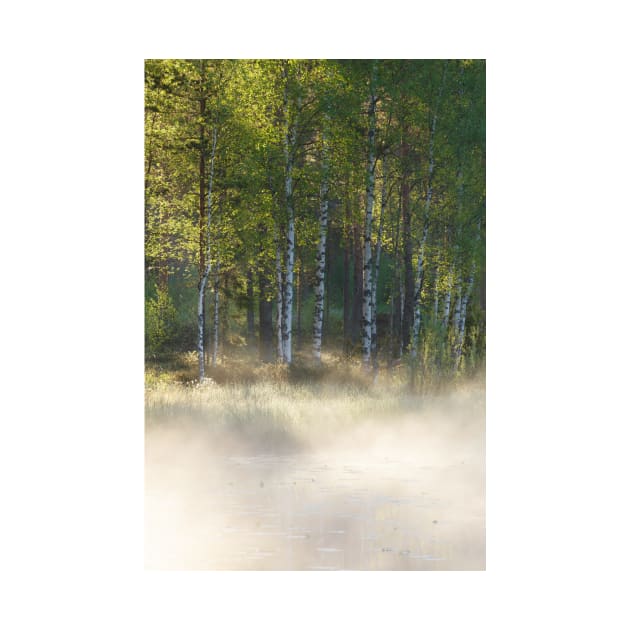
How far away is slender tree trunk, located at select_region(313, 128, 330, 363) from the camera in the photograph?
5934 millimetres

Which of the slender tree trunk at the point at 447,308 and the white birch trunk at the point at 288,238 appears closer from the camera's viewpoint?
the slender tree trunk at the point at 447,308

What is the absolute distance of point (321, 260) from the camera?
617 centimetres

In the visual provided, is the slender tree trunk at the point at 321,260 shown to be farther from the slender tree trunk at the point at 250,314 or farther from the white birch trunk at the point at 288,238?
A: the slender tree trunk at the point at 250,314

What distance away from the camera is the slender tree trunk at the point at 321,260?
593 centimetres

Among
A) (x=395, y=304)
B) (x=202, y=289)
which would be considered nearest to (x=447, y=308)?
(x=395, y=304)

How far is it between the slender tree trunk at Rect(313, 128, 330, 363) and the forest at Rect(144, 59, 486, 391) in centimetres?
1

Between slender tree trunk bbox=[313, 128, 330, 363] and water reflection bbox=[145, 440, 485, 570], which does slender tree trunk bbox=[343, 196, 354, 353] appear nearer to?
slender tree trunk bbox=[313, 128, 330, 363]

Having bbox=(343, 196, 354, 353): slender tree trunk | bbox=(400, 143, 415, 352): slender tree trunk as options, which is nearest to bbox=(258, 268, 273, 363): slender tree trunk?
bbox=(343, 196, 354, 353): slender tree trunk

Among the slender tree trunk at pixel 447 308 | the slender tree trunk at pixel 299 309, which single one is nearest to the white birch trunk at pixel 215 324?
the slender tree trunk at pixel 299 309
